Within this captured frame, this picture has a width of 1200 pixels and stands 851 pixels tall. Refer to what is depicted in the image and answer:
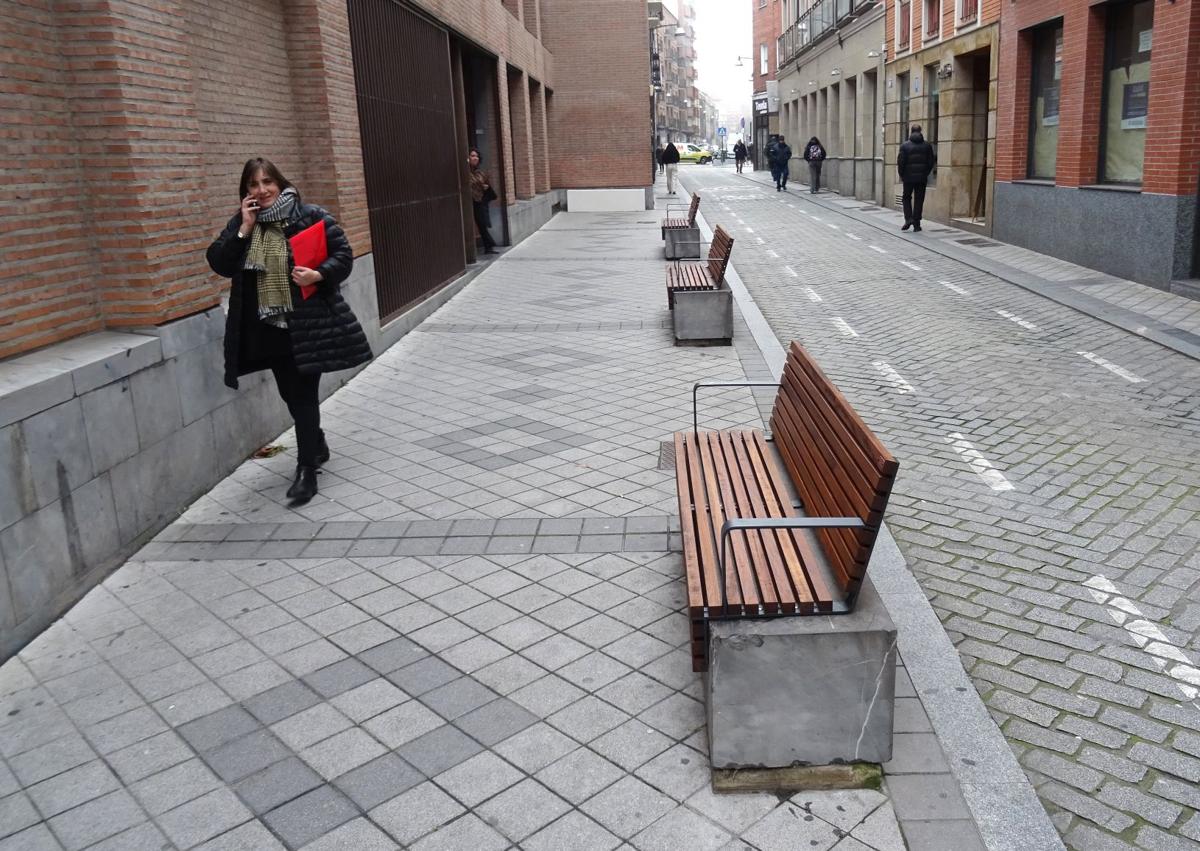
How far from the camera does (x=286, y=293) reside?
582cm

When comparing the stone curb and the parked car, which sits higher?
the parked car

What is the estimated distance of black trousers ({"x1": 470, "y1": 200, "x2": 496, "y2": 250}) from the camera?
63.4ft

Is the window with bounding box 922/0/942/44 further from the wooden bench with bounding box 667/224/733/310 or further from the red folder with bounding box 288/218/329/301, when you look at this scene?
the red folder with bounding box 288/218/329/301

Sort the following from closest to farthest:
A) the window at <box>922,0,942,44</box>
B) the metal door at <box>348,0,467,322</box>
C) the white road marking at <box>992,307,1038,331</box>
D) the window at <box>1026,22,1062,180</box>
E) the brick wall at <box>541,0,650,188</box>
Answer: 1. the white road marking at <box>992,307,1038,331</box>
2. the metal door at <box>348,0,467,322</box>
3. the window at <box>1026,22,1062,180</box>
4. the window at <box>922,0,942,44</box>
5. the brick wall at <box>541,0,650,188</box>

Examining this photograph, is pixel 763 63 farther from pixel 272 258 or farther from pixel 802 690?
pixel 802 690

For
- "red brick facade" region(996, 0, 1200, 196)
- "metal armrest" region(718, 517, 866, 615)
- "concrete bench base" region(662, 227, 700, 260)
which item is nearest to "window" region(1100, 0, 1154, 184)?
"red brick facade" region(996, 0, 1200, 196)

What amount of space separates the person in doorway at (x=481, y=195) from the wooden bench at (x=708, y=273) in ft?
26.7

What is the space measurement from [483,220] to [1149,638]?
1656 cm

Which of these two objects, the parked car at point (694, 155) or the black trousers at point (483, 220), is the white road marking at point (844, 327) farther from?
the parked car at point (694, 155)

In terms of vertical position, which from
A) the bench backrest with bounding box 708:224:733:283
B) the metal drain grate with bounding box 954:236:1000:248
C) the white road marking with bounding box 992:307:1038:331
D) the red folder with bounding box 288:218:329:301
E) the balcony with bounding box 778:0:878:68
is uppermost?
the balcony with bounding box 778:0:878:68

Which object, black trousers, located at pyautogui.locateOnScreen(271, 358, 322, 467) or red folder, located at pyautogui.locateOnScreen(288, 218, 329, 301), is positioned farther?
black trousers, located at pyautogui.locateOnScreen(271, 358, 322, 467)

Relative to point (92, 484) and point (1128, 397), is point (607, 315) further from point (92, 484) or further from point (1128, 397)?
point (92, 484)

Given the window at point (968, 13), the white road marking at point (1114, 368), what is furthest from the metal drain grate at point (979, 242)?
the white road marking at point (1114, 368)

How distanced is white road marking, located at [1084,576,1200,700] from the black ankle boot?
4.21 metres
